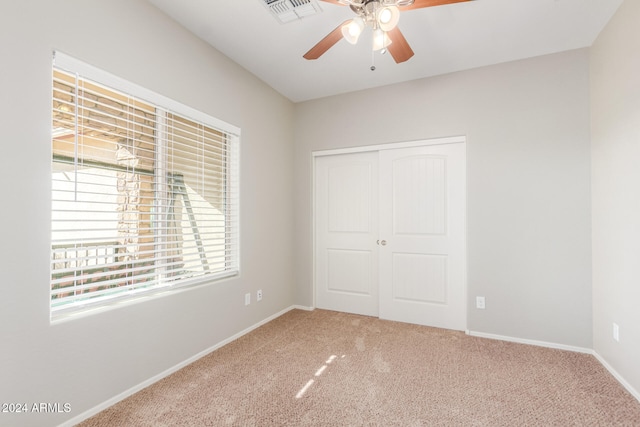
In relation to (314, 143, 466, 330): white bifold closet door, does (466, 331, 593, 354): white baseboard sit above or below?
below

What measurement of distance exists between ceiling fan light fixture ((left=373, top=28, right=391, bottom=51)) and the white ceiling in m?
0.59

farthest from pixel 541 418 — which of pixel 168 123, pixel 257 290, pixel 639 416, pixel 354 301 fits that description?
pixel 168 123

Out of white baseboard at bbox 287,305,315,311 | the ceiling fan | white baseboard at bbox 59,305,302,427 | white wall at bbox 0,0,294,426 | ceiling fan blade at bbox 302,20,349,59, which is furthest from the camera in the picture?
white baseboard at bbox 287,305,315,311

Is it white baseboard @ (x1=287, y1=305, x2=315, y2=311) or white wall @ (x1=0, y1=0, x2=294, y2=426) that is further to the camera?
white baseboard @ (x1=287, y1=305, x2=315, y2=311)

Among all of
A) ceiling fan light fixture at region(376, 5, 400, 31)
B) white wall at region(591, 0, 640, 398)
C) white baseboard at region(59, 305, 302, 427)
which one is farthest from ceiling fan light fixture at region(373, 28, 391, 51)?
white baseboard at region(59, 305, 302, 427)

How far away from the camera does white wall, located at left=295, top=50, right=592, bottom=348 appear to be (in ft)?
8.83

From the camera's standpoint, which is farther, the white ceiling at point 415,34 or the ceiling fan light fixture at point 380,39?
the white ceiling at point 415,34

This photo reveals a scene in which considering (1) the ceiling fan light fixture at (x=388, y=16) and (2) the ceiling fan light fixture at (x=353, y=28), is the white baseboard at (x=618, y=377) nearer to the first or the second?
(1) the ceiling fan light fixture at (x=388, y=16)

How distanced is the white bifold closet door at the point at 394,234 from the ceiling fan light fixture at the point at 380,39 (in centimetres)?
169

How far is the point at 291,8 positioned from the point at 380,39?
32.5 inches

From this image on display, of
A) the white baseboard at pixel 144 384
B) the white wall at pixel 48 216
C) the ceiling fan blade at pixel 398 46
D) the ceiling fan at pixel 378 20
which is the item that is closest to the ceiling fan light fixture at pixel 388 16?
the ceiling fan at pixel 378 20

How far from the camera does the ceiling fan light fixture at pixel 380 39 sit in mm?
1785

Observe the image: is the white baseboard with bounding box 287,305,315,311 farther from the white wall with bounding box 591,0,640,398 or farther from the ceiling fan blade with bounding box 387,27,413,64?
the ceiling fan blade with bounding box 387,27,413,64

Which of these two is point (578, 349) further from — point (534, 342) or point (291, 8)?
point (291, 8)
